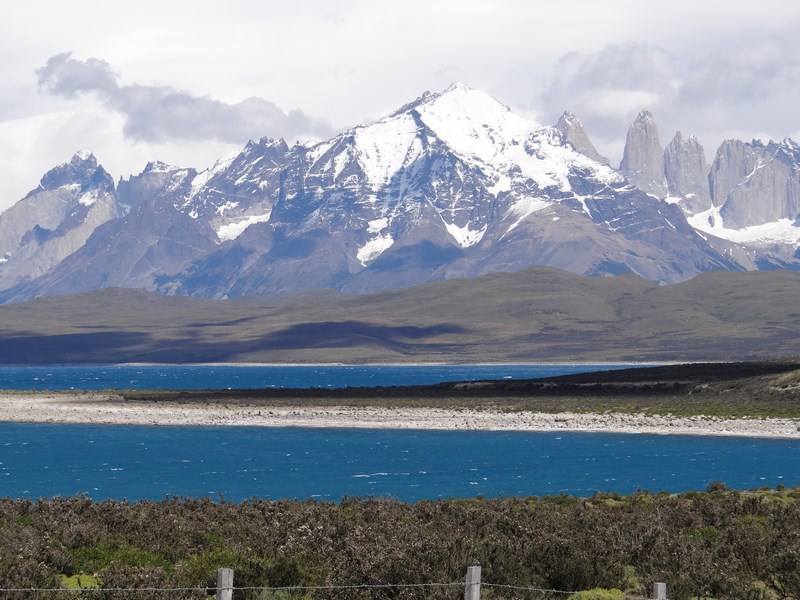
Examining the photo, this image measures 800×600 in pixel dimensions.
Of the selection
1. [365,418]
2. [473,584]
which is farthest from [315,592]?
[365,418]

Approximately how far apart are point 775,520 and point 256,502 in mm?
13616

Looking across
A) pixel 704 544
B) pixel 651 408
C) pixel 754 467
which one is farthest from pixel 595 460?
pixel 704 544

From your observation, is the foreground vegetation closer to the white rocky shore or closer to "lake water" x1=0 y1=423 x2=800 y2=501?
"lake water" x1=0 y1=423 x2=800 y2=501

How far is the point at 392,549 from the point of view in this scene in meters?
24.4

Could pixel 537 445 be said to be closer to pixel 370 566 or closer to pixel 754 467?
pixel 754 467

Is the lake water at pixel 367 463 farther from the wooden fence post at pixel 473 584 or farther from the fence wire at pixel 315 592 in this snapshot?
the wooden fence post at pixel 473 584

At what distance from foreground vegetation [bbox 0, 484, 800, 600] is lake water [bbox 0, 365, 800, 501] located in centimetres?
2595

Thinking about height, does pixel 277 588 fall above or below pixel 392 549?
below

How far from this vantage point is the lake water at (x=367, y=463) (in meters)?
66.0

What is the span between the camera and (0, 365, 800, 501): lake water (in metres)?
66.0

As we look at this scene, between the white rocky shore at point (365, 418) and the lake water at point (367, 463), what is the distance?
368 cm

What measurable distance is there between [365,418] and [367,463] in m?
34.2

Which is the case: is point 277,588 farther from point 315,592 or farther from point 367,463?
point 367,463

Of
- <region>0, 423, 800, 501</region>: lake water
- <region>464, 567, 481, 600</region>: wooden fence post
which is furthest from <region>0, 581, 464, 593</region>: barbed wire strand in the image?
<region>0, 423, 800, 501</region>: lake water
